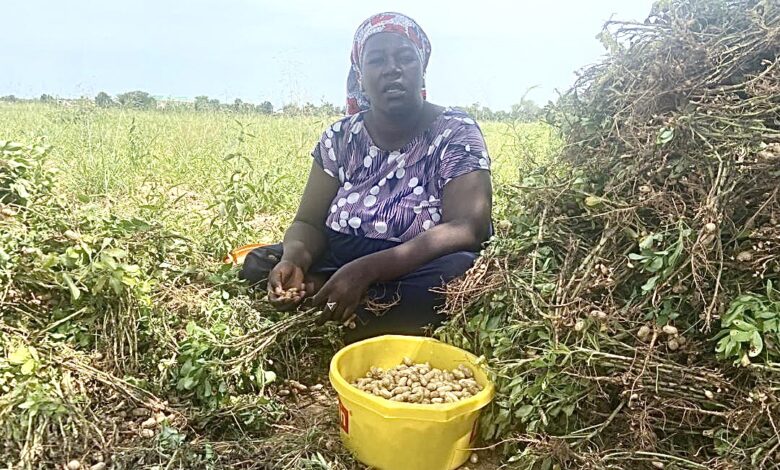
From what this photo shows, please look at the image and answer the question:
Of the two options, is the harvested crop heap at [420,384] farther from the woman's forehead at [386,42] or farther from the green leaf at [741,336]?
the woman's forehead at [386,42]

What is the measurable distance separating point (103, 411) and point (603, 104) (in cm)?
172

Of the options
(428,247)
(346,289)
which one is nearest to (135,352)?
(346,289)

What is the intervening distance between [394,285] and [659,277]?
0.94 m

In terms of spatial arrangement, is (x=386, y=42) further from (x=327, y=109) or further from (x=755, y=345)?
(x=327, y=109)

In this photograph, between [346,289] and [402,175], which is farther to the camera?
[402,175]

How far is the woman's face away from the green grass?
49cm

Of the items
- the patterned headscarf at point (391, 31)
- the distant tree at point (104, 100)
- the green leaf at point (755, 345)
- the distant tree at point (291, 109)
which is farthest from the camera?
the distant tree at point (104, 100)

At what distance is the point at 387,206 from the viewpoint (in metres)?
2.41

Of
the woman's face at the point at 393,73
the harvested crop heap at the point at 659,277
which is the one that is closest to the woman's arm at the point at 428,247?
the harvested crop heap at the point at 659,277

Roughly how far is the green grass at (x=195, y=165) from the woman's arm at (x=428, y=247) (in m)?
0.23

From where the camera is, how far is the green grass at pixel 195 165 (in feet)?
10.8

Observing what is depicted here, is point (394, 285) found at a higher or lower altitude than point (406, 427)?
higher

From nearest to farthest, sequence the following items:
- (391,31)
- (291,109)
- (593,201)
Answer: (593,201), (391,31), (291,109)

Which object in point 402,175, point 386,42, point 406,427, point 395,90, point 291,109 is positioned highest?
point 386,42
